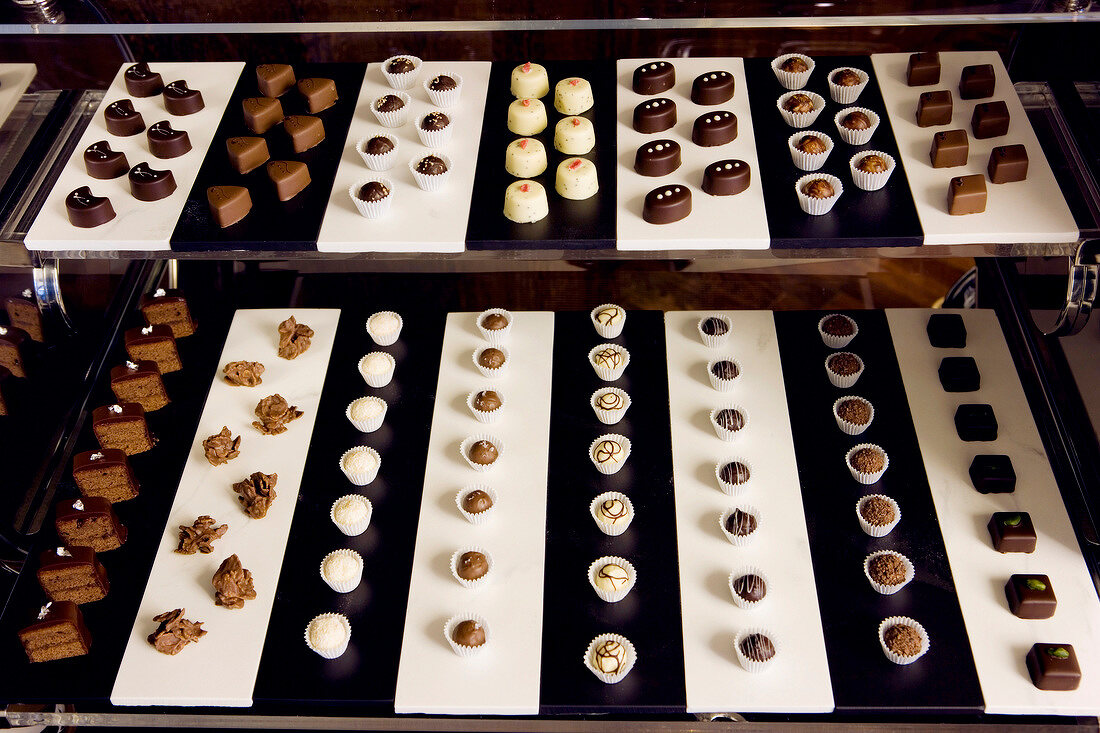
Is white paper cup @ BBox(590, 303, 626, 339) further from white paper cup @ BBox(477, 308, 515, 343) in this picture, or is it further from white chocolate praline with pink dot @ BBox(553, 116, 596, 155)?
white chocolate praline with pink dot @ BBox(553, 116, 596, 155)

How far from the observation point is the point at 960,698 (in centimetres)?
205

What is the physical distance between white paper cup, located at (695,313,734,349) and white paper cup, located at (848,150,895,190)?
0.69 metres

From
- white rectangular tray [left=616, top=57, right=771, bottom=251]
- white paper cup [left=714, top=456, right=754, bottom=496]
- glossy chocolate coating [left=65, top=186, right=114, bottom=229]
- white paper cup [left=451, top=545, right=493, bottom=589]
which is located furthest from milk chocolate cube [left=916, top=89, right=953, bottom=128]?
glossy chocolate coating [left=65, top=186, right=114, bottom=229]

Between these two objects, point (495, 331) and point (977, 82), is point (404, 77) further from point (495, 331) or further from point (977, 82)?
point (977, 82)

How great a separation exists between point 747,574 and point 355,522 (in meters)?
0.90

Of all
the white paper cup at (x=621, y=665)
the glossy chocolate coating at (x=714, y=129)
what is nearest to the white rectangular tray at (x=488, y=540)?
the white paper cup at (x=621, y=665)

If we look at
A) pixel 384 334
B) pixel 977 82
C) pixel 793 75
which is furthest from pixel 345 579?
pixel 977 82

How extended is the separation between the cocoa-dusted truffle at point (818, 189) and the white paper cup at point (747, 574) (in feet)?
2.70

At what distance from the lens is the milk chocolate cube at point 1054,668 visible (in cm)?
201

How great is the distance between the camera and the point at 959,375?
2594 mm

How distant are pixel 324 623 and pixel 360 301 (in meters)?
1.51

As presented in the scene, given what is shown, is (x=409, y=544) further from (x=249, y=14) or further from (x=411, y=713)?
(x=249, y=14)

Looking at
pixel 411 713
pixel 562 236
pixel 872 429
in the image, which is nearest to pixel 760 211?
pixel 562 236

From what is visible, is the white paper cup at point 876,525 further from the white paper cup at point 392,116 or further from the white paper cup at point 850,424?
the white paper cup at point 392,116
